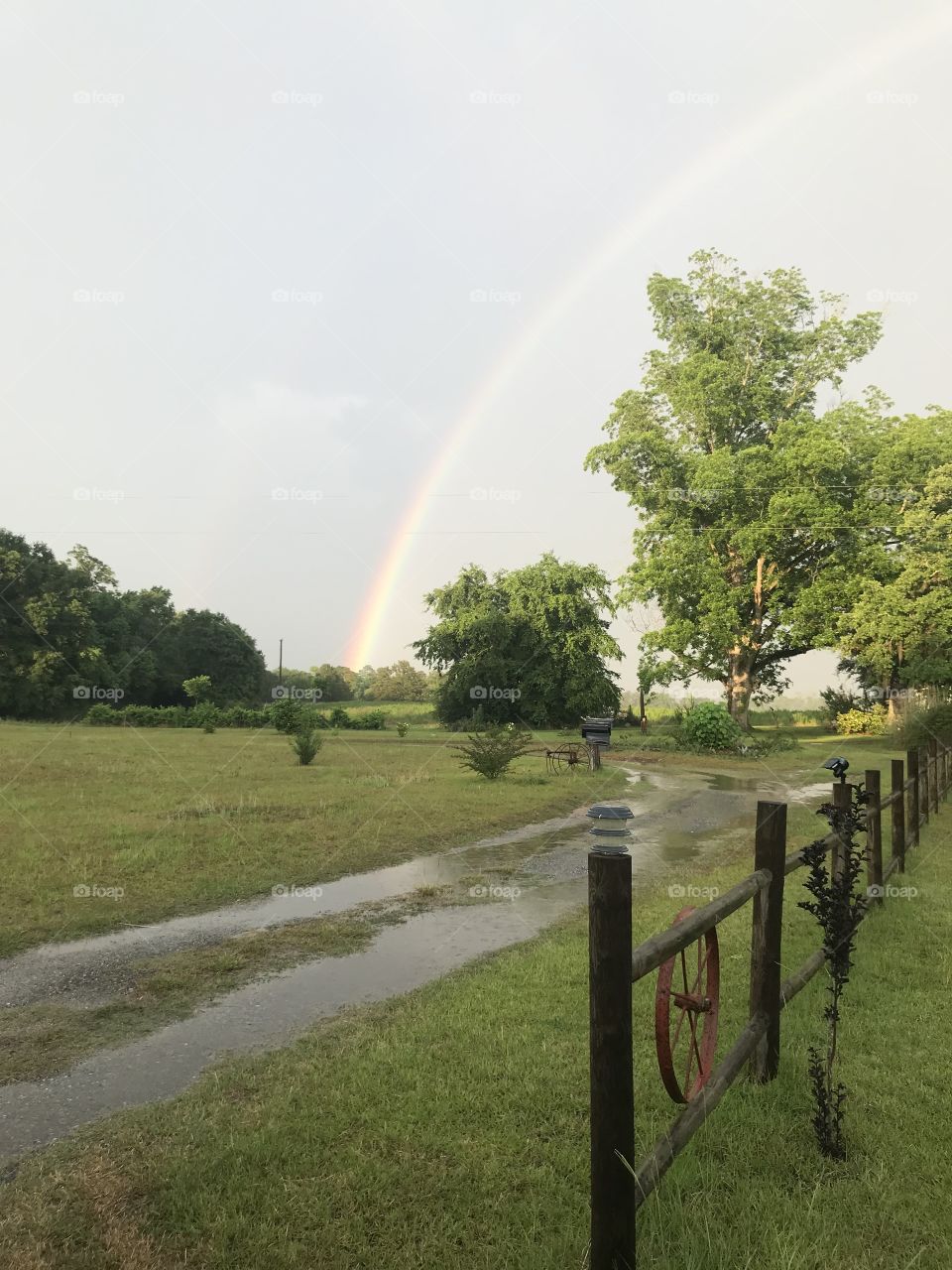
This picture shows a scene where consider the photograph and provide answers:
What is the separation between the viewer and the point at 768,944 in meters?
4.05

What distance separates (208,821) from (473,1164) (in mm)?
10231

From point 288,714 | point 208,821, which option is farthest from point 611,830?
point 288,714

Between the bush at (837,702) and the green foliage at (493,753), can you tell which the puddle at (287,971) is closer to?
the green foliage at (493,753)

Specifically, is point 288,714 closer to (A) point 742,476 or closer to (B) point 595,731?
(B) point 595,731

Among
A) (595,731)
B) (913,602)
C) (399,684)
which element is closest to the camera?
(595,731)

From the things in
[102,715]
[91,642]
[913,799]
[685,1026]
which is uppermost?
[91,642]

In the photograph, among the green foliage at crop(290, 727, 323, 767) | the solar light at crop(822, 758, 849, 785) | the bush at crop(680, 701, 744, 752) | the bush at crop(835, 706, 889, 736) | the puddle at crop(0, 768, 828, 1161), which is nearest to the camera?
the puddle at crop(0, 768, 828, 1161)

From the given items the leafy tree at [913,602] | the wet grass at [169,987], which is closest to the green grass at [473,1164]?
the wet grass at [169,987]

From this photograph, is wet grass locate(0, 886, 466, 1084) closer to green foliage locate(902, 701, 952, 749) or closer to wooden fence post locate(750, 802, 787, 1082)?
wooden fence post locate(750, 802, 787, 1082)

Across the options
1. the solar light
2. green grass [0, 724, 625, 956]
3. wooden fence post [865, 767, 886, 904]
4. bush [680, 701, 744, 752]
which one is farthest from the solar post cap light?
bush [680, 701, 744, 752]

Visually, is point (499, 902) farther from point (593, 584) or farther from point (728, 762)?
point (593, 584)

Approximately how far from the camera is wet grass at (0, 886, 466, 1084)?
4824 mm

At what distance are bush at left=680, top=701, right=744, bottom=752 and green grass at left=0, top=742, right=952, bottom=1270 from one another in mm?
25805

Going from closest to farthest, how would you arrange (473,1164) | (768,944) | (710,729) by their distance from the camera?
1. (473,1164)
2. (768,944)
3. (710,729)
